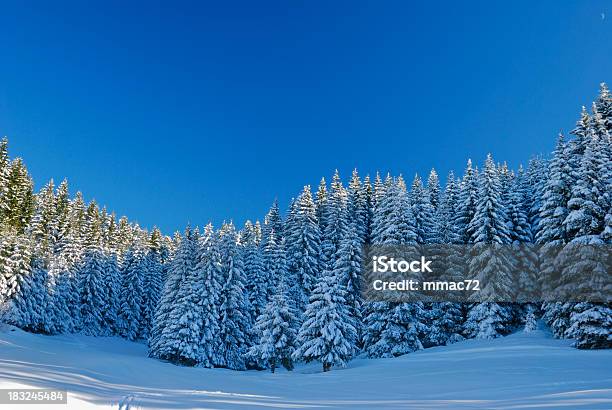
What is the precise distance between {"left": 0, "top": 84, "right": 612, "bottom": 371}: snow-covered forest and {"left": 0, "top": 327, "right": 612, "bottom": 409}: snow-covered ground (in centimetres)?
548

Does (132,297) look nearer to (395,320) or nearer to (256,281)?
(256,281)

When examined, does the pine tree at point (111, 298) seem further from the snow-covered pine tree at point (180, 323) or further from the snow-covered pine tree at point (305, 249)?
the snow-covered pine tree at point (305, 249)

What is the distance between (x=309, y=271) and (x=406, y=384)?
2844cm

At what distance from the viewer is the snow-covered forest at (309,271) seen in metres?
28.9

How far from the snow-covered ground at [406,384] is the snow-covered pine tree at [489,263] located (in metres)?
5.58

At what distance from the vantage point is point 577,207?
2666cm

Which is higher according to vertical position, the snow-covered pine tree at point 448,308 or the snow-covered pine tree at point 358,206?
the snow-covered pine tree at point 358,206

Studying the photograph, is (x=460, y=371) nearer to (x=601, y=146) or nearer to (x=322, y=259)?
(x=601, y=146)

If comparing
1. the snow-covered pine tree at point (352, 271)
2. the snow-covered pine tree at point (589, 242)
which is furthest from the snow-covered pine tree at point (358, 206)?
the snow-covered pine tree at point (589, 242)

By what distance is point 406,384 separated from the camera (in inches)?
699

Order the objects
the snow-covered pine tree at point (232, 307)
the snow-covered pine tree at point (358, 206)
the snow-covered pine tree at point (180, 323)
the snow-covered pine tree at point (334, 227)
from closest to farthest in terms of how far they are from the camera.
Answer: the snow-covered pine tree at point (180, 323)
the snow-covered pine tree at point (232, 307)
the snow-covered pine tree at point (334, 227)
the snow-covered pine tree at point (358, 206)

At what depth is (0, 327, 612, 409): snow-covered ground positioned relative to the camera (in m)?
11.7

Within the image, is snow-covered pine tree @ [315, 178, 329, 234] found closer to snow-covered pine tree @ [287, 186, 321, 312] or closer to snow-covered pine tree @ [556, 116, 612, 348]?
snow-covered pine tree @ [287, 186, 321, 312]

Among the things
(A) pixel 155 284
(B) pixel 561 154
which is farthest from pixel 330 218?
(A) pixel 155 284
